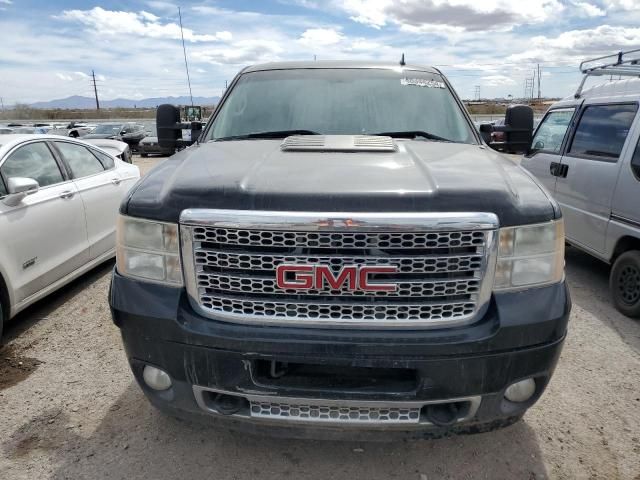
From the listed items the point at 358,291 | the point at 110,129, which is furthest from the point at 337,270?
the point at 110,129

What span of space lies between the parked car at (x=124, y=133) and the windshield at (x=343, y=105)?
66.4 ft

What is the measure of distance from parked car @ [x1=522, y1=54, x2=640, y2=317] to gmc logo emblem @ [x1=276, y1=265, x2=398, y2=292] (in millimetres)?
3330

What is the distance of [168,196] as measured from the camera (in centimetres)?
212

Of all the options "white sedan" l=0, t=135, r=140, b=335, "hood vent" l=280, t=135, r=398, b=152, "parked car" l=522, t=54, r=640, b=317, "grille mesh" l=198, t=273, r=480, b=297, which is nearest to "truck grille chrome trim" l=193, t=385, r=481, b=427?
"grille mesh" l=198, t=273, r=480, b=297

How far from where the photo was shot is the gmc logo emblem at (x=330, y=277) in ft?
6.48

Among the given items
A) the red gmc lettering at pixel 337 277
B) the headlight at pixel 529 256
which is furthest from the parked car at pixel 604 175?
the red gmc lettering at pixel 337 277

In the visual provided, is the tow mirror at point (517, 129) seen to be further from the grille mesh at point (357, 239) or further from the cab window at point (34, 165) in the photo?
the cab window at point (34, 165)

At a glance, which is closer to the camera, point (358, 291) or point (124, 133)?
point (358, 291)

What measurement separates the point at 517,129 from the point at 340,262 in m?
2.44

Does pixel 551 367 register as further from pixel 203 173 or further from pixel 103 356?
pixel 103 356

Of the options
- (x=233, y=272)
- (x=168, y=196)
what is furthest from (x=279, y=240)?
(x=168, y=196)

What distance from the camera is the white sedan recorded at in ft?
12.4

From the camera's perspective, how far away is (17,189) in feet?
12.3

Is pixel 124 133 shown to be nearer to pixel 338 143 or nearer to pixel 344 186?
pixel 338 143
